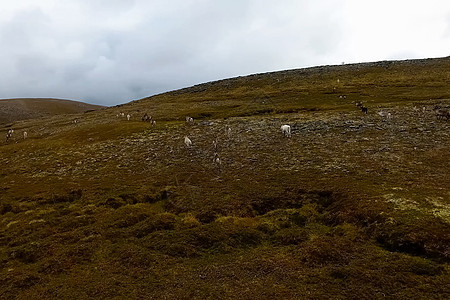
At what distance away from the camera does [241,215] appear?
22531 mm

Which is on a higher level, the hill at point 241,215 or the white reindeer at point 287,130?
the white reindeer at point 287,130

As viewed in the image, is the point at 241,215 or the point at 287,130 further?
the point at 287,130

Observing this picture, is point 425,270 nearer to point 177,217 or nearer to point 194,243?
point 194,243

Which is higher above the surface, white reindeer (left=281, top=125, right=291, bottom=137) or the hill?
white reindeer (left=281, top=125, right=291, bottom=137)

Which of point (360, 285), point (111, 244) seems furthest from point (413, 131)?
point (111, 244)

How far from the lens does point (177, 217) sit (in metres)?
22.9

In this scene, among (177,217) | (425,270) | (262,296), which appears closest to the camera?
(262,296)

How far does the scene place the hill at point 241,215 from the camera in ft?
49.0

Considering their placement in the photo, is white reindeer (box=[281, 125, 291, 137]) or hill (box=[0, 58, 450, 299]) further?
white reindeer (box=[281, 125, 291, 137])

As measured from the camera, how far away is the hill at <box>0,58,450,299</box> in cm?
1492

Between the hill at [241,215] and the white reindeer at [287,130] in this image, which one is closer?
the hill at [241,215]

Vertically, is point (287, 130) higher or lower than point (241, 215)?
higher

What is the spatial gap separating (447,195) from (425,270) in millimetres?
8637

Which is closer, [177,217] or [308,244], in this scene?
[308,244]
